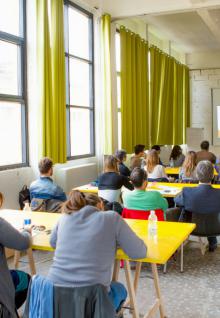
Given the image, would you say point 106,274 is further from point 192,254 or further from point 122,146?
point 122,146

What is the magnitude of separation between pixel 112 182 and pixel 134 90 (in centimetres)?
415

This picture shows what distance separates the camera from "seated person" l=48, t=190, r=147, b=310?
85.7 inches

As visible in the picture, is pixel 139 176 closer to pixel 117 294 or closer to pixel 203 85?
pixel 117 294

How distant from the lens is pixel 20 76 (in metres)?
5.68

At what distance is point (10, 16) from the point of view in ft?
18.2

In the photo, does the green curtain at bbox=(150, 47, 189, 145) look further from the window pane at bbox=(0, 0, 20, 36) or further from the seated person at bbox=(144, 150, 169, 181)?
the window pane at bbox=(0, 0, 20, 36)

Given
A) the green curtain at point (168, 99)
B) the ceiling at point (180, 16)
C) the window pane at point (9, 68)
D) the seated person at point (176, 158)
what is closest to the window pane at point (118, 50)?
the ceiling at point (180, 16)

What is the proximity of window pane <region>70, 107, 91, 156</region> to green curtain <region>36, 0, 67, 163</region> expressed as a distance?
3.24ft

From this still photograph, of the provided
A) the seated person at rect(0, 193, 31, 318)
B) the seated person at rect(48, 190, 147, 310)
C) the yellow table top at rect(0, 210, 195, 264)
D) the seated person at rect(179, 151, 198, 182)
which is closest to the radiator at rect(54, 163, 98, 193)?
the seated person at rect(179, 151, 198, 182)

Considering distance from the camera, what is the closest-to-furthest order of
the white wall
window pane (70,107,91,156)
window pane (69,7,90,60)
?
1. window pane (69,7,90,60)
2. window pane (70,107,91,156)
3. the white wall

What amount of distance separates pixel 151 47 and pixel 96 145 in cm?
327

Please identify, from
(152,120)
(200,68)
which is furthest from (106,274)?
(200,68)

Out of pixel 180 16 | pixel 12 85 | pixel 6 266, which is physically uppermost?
pixel 180 16

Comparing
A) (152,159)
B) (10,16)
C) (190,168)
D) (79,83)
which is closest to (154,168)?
(152,159)
